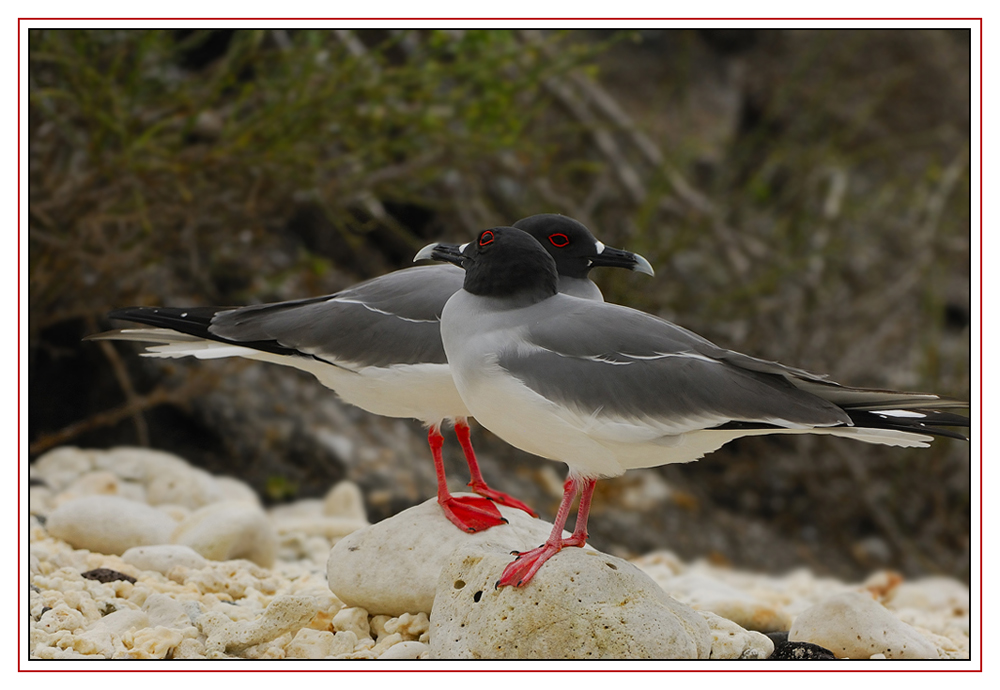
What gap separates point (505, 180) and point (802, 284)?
8.74 feet

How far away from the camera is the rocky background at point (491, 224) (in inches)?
234

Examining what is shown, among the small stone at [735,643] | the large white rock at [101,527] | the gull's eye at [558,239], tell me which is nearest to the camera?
the small stone at [735,643]

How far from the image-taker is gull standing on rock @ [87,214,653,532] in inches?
149

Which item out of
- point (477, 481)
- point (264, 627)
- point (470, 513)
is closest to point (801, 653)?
point (470, 513)

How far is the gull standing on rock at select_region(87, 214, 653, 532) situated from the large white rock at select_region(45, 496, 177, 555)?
92cm

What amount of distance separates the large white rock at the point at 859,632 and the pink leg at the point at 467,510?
1.20m

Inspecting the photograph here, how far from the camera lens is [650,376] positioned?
3070 millimetres

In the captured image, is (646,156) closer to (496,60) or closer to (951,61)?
(496,60)

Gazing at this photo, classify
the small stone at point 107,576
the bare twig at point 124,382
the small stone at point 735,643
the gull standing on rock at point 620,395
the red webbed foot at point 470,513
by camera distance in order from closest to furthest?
the gull standing on rock at point 620,395 < the small stone at point 735,643 < the red webbed foot at point 470,513 < the small stone at point 107,576 < the bare twig at point 124,382

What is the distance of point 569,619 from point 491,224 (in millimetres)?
5059

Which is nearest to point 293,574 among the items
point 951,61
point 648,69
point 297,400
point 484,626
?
point 484,626

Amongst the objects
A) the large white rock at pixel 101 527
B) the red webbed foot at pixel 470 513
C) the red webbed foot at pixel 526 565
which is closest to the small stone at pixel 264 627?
the red webbed foot at pixel 470 513

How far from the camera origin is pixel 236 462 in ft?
21.7

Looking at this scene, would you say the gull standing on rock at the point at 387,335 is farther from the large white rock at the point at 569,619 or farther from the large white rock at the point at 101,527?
the large white rock at the point at 101,527
